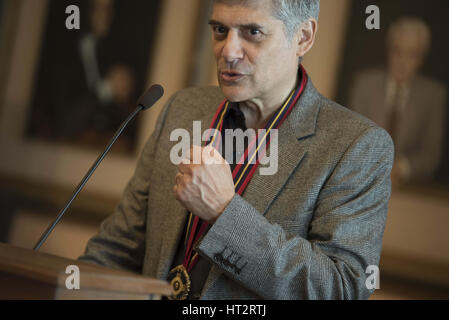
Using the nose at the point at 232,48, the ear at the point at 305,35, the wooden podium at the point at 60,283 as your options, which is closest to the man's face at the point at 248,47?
the nose at the point at 232,48

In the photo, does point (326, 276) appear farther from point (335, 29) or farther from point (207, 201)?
point (335, 29)

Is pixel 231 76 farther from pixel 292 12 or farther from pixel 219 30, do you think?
pixel 292 12

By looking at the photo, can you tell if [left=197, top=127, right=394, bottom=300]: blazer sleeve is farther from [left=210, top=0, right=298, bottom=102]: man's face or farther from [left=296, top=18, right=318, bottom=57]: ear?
[left=296, top=18, right=318, bottom=57]: ear

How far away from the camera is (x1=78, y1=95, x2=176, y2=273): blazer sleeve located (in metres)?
2.42

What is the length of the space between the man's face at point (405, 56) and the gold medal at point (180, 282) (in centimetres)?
281

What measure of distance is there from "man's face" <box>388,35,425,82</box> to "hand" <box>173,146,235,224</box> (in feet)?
9.29

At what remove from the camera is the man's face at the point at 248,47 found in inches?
83.6

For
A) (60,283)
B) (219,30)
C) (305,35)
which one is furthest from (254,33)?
(60,283)

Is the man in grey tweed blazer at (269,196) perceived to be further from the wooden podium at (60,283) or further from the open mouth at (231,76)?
the wooden podium at (60,283)

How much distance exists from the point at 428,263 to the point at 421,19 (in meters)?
1.78

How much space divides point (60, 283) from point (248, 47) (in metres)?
1.18

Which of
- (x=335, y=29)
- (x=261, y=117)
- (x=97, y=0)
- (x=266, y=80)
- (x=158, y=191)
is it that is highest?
(x=97, y=0)

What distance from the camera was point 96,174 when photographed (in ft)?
16.6
